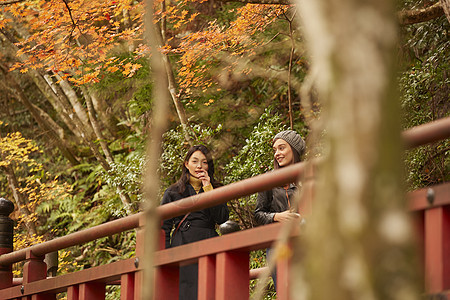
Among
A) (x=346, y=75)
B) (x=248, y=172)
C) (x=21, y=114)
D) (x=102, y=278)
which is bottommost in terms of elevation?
(x=102, y=278)

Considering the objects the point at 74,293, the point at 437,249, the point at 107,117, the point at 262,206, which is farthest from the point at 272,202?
the point at 107,117

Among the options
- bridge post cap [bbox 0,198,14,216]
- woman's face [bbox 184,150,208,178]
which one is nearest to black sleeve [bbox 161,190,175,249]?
woman's face [bbox 184,150,208,178]

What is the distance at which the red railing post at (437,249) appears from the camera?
2311 millimetres

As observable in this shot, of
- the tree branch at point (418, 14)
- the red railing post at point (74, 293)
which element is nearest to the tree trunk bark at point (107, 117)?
the tree branch at point (418, 14)

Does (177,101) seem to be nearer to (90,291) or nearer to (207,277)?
(90,291)

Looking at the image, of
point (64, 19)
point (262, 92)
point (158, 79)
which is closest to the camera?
point (158, 79)

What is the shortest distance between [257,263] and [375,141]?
21.4ft

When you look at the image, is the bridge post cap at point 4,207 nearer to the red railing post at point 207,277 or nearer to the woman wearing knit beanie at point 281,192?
the woman wearing knit beanie at point 281,192

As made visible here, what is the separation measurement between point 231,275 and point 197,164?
1.34 m

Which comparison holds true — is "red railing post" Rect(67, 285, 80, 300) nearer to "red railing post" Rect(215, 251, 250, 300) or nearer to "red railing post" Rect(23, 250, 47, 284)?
"red railing post" Rect(23, 250, 47, 284)

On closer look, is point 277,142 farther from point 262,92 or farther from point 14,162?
point 14,162

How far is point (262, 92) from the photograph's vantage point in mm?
11414

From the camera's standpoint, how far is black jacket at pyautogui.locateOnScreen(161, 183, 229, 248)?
4.20 metres

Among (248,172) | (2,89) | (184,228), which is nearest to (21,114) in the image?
(2,89)
